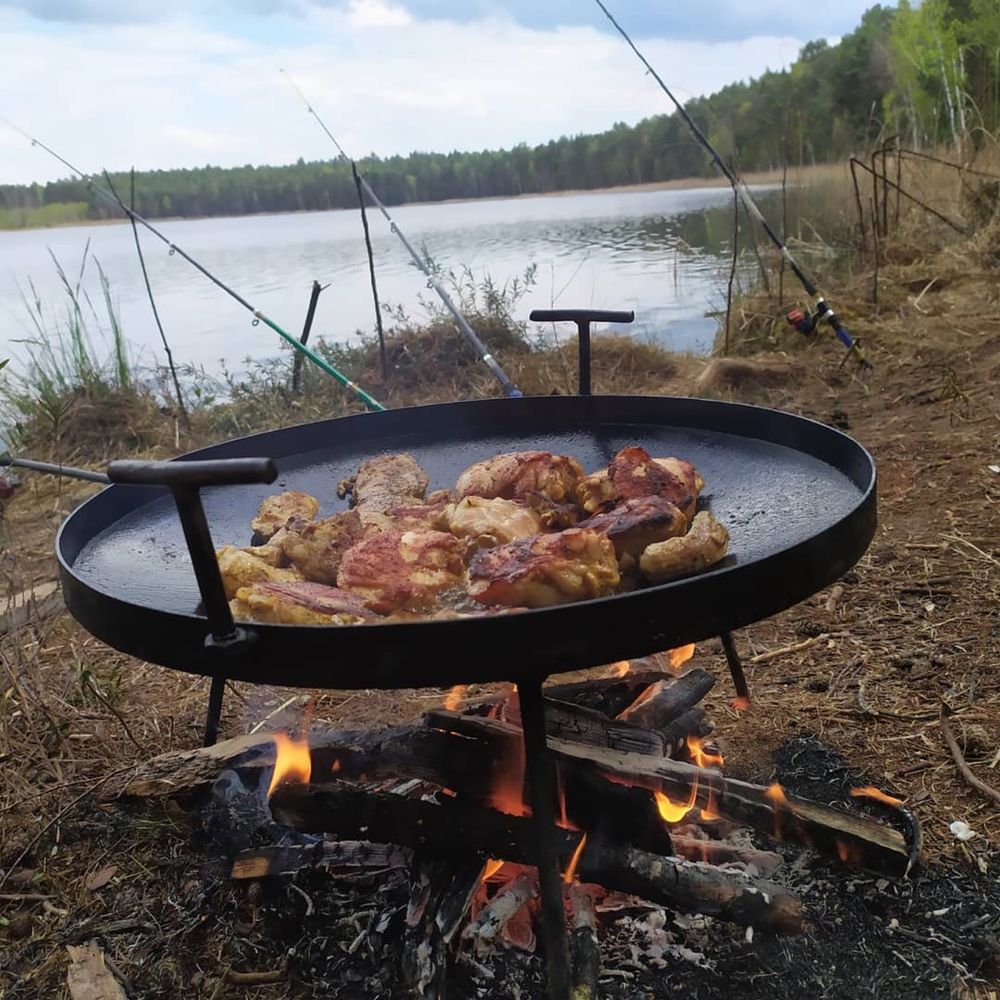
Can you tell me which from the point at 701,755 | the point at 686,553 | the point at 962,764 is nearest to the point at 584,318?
the point at 686,553

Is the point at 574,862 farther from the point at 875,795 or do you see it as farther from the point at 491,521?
the point at 875,795

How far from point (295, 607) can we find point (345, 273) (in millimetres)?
7080

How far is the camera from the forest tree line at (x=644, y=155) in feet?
26.9

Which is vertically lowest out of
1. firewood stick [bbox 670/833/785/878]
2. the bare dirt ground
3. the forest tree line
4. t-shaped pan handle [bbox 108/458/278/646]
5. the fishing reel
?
the bare dirt ground

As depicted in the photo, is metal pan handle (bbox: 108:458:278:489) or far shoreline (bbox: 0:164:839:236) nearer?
metal pan handle (bbox: 108:458:278:489)

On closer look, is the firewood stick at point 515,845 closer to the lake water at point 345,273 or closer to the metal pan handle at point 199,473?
the metal pan handle at point 199,473

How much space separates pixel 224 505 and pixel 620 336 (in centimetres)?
655

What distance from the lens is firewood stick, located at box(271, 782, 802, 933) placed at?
1643 millimetres

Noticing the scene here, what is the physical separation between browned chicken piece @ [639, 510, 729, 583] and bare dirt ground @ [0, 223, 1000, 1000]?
0.82 metres

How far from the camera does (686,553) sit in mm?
1509

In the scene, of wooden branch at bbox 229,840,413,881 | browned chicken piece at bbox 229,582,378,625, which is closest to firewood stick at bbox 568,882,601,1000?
wooden branch at bbox 229,840,413,881

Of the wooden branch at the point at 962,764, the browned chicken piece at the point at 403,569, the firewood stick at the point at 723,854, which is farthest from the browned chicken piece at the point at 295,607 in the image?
the wooden branch at the point at 962,764

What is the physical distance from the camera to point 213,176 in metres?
10.8

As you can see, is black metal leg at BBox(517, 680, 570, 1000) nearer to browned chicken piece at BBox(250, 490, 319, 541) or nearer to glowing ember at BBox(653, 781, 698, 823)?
glowing ember at BBox(653, 781, 698, 823)
